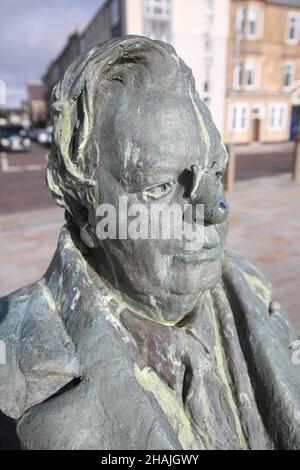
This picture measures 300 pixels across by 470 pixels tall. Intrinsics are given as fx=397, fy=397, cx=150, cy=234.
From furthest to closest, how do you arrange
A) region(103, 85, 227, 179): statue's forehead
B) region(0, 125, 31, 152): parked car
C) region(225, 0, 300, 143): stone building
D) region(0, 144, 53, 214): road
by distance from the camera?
region(225, 0, 300, 143): stone building
region(0, 125, 31, 152): parked car
region(0, 144, 53, 214): road
region(103, 85, 227, 179): statue's forehead

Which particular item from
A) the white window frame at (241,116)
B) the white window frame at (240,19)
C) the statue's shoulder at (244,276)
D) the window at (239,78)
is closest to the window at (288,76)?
the white window frame at (241,116)

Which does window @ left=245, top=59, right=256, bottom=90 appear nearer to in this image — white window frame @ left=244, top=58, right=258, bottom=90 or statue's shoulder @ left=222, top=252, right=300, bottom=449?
white window frame @ left=244, top=58, right=258, bottom=90

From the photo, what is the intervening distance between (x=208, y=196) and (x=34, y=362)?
73 cm

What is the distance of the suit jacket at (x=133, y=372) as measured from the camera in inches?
45.4

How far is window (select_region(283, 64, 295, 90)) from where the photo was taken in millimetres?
24562

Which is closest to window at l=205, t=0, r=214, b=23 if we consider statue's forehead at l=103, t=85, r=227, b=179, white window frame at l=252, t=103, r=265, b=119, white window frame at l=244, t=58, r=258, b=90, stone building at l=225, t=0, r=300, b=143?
stone building at l=225, t=0, r=300, b=143

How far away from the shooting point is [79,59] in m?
1.23

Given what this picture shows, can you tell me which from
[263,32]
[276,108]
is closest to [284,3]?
[263,32]

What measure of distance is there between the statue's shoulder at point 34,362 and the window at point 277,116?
84.5 ft

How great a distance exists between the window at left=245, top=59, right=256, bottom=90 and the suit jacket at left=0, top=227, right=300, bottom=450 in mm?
24403

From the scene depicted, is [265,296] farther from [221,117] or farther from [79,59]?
[221,117]

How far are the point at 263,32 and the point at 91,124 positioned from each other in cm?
2535
